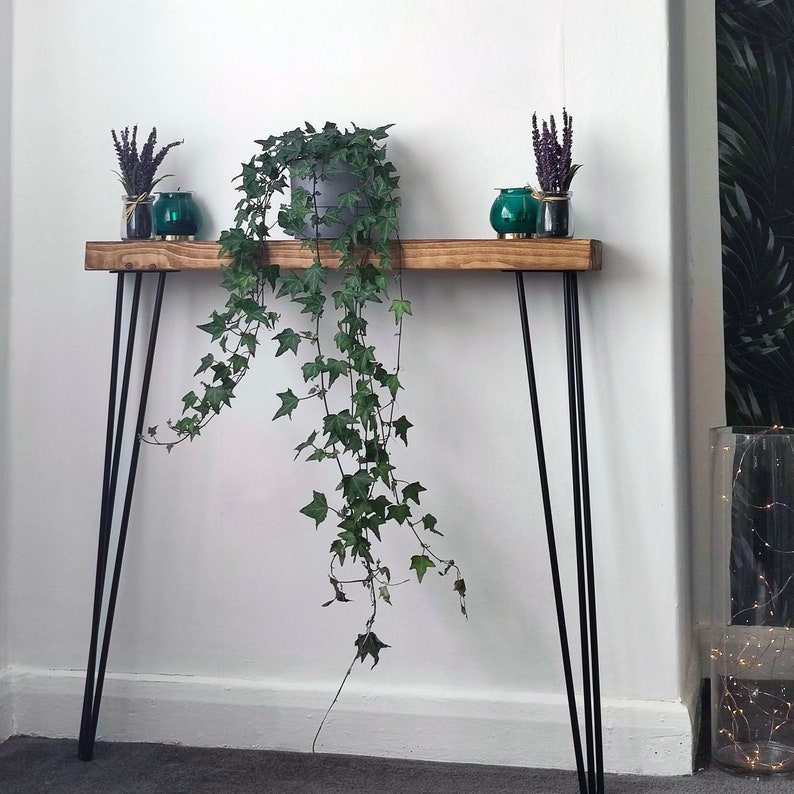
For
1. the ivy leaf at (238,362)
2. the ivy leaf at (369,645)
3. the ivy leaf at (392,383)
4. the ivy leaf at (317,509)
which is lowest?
the ivy leaf at (369,645)

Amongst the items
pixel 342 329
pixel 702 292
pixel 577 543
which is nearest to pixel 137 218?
pixel 342 329

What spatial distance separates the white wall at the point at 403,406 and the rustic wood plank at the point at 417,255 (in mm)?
128

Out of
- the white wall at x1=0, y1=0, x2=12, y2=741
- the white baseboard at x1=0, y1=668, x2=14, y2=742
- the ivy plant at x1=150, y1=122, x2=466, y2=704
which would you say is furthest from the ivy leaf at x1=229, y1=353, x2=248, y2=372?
the white baseboard at x1=0, y1=668, x2=14, y2=742

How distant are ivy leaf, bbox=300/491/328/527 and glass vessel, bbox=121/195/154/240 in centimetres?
63

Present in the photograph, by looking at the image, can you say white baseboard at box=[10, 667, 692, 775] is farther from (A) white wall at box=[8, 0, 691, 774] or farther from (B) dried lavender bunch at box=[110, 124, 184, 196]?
(B) dried lavender bunch at box=[110, 124, 184, 196]

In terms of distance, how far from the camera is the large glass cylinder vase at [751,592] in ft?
6.09

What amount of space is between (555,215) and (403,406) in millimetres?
492

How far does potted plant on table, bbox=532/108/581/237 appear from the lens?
1.76m

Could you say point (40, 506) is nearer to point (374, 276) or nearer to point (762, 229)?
point (374, 276)

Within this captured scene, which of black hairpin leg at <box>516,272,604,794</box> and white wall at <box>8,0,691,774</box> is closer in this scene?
black hairpin leg at <box>516,272,604,794</box>

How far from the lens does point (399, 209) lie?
76.2 inches

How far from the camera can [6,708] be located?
209cm

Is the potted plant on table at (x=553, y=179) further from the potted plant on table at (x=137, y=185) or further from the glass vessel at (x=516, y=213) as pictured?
the potted plant on table at (x=137, y=185)

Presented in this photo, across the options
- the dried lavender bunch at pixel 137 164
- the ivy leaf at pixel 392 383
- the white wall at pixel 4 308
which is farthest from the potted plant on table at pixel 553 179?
the white wall at pixel 4 308
